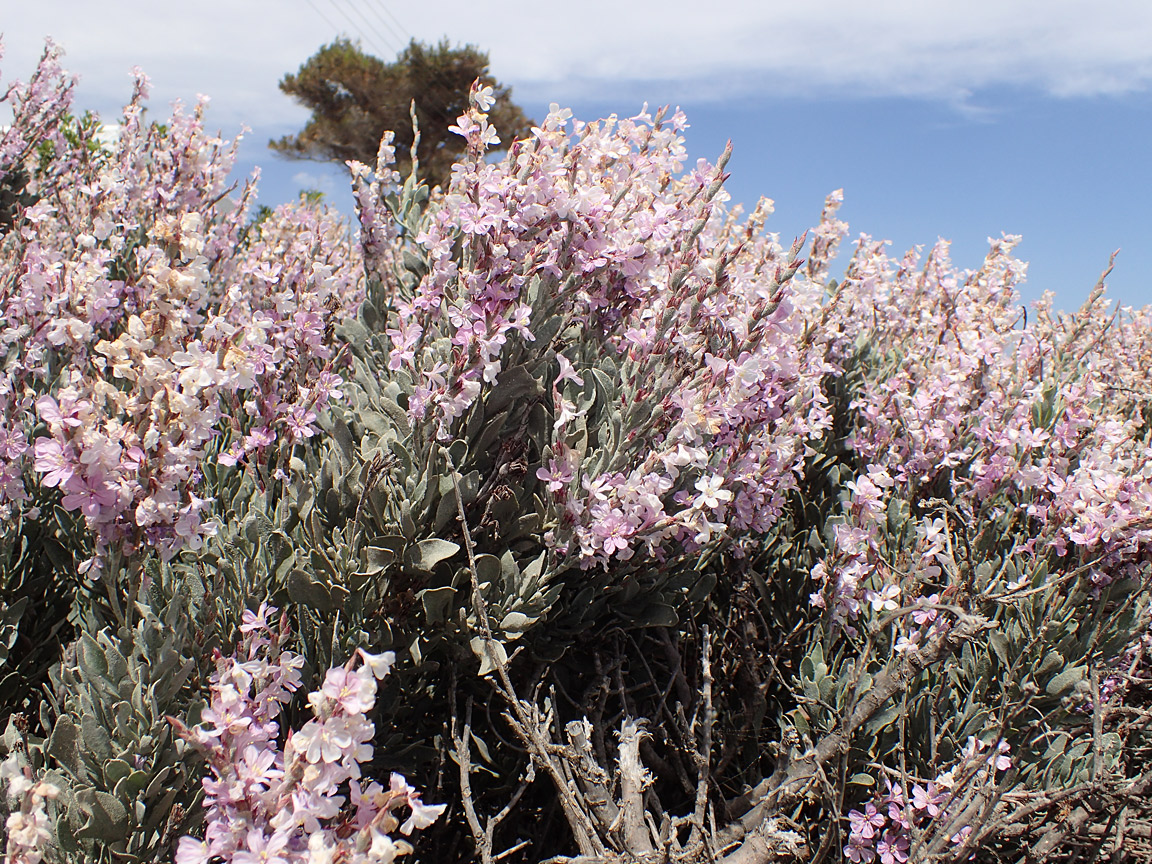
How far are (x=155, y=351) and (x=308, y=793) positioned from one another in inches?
38.8

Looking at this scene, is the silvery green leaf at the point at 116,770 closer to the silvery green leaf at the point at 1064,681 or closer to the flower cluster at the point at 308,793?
the flower cluster at the point at 308,793

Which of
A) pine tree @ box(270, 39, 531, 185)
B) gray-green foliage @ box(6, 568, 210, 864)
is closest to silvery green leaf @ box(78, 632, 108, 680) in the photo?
gray-green foliage @ box(6, 568, 210, 864)

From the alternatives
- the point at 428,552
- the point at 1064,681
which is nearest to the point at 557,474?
the point at 428,552

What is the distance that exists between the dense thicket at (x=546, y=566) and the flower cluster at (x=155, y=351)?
0.01 metres

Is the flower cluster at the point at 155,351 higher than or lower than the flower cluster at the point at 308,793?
higher

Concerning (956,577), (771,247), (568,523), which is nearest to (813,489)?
(771,247)

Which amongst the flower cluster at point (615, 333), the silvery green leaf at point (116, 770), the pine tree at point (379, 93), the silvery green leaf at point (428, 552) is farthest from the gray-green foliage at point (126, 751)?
the pine tree at point (379, 93)

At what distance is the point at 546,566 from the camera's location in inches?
91.1

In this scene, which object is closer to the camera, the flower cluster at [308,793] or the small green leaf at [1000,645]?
the flower cluster at [308,793]

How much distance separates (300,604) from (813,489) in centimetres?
248

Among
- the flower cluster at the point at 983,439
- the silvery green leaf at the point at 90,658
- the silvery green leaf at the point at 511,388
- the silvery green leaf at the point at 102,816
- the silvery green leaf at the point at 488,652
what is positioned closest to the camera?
the silvery green leaf at the point at 102,816

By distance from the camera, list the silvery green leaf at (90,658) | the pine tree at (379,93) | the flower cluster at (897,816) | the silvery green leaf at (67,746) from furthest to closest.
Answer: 1. the pine tree at (379,93)
2. the flower cluster at (897,816)
3. the silvery green leaf at (90,658)
4. the silvery green leaf at (67,746)

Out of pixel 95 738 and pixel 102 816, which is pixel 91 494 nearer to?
pixel 95 738

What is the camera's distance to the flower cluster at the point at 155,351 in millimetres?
1730
